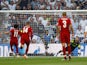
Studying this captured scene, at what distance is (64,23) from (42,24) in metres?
4.74

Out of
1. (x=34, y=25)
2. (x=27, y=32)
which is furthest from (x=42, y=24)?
(x=27, y=32)

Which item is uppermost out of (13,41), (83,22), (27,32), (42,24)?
(83,22)

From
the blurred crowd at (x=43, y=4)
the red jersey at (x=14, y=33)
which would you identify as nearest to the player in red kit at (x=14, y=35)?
the red jersey at (x=14, y=33)

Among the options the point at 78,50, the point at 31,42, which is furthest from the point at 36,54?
the point at 78,50

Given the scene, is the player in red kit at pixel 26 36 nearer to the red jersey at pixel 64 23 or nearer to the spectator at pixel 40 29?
the spectator at pixel 40 29

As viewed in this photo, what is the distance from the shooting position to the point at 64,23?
62.5 feet

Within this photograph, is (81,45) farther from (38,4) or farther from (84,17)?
(38,4)

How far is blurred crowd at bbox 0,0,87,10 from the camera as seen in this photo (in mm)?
26828

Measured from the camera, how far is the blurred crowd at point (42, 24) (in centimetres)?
2344

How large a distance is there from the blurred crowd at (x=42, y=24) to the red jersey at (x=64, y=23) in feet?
13.1

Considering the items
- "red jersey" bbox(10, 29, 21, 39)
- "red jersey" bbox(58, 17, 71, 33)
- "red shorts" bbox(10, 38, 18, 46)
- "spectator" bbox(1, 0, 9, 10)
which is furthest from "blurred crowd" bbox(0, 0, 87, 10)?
"red jersey" bbox(58, 17, 71, 33)

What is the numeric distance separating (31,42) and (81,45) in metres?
2.71

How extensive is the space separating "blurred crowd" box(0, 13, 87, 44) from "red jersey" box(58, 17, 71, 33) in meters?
4.01

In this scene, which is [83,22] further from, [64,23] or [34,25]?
[64,23]
